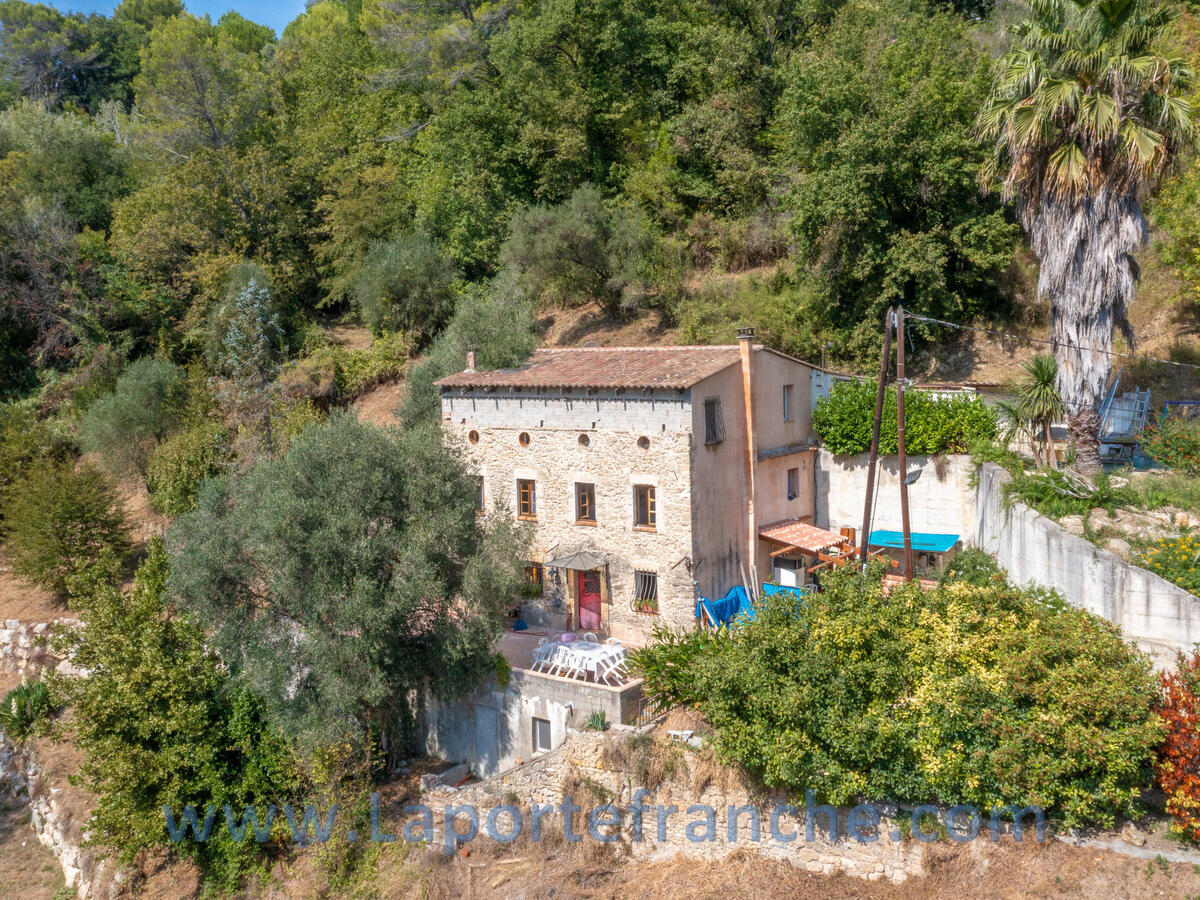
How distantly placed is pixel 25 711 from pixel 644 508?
751 inches

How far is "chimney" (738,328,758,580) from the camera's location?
22500mm

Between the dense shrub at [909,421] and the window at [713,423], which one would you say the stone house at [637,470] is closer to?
the window at [713,423]

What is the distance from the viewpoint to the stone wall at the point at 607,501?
2108cm

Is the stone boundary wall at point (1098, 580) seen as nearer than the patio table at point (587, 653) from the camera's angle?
Yes

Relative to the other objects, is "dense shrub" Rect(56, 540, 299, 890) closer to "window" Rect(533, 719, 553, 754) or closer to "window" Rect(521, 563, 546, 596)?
"window" Rect(533, 719, 553, 754)

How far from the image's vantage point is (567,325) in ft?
128

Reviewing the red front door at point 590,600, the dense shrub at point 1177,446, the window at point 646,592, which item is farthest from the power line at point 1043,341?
the red front door at point 590,600

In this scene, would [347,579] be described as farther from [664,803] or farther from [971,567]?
[971,567]

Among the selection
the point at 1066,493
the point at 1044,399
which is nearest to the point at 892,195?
the point at 1044,399

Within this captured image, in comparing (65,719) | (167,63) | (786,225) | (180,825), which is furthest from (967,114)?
(167,63)

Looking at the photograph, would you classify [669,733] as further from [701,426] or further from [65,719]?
[65,719]

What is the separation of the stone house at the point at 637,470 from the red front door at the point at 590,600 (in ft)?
0.10

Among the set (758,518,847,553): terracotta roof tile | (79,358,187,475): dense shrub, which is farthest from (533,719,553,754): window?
(79,358,187,475): dense shrub

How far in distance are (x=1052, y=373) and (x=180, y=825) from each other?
22086mm
